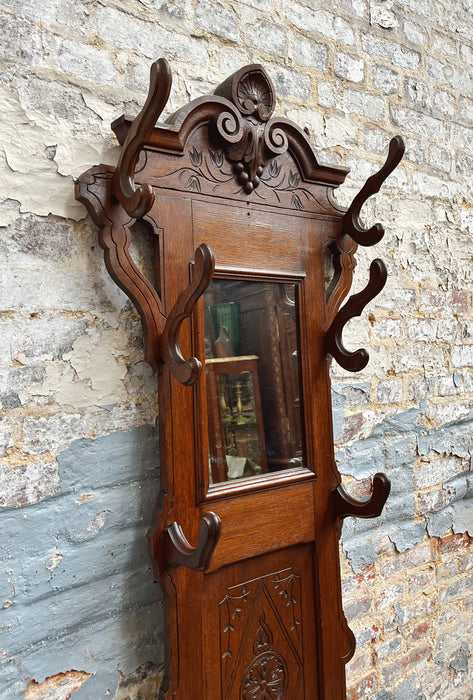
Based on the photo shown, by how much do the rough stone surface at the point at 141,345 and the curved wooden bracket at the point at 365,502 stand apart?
7.3 inches

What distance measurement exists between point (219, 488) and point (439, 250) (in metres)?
1.28

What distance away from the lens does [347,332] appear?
178 centimetres

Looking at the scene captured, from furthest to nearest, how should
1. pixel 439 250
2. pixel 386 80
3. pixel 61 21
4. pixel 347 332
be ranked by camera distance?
1. pixel 439 250
2. pixel 386 80
3. pixel 347 332
4. pixel 61 21

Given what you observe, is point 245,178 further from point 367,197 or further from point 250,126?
point 367,197

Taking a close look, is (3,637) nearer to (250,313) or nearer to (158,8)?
(250,313)

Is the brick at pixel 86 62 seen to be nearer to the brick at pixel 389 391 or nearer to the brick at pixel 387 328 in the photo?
the brick at pixel 387 328

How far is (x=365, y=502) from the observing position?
153 centimetres

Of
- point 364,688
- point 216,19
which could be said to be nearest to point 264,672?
point 364,688

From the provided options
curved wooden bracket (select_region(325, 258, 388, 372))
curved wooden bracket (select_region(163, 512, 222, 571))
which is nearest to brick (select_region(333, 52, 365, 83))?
curved wooden bracket (select_region(325, 258, 388, 372))

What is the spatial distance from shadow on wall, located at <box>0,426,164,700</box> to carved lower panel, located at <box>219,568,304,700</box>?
0.17 meters

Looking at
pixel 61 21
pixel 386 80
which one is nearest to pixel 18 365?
pixel 61 21

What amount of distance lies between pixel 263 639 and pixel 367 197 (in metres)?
1.21

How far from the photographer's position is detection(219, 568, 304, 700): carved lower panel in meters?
1.38

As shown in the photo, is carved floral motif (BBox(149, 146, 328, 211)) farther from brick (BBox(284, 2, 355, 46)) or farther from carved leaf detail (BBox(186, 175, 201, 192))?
brick (BBox(284, 2, 355, 46))
